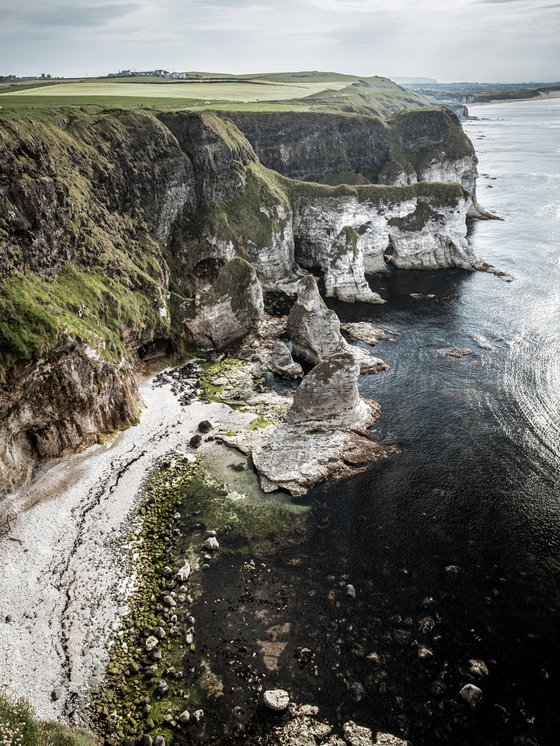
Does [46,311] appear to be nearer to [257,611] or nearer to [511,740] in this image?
[257,611]

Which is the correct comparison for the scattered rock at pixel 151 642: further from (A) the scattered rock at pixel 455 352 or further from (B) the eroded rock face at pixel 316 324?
(A) the scattered rock at pixel 455 352

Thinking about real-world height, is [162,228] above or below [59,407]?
above

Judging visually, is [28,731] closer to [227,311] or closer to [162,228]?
[227,311]

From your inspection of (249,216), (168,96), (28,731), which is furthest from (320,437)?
(168,96)

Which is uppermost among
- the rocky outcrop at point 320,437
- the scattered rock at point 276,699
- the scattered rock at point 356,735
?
the rocky outcrop at point 320,437

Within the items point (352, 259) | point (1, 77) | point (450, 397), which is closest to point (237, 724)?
point (450, 397)

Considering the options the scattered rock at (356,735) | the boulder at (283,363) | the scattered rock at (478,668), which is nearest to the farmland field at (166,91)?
the boulder at (283,363)
